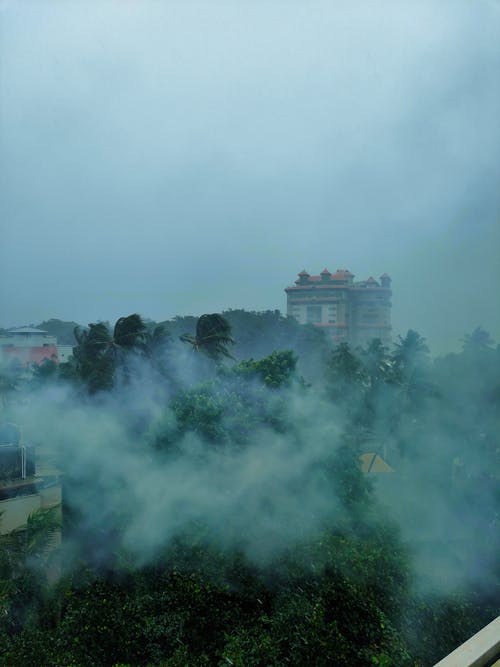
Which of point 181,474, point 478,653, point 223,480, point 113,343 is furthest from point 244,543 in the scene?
point 113,343

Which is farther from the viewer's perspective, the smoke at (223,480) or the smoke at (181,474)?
the smoke at (181,474)

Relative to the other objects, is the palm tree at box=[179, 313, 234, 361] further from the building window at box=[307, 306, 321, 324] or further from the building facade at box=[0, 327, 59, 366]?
the building window at box=[307, 306, 321, 324]

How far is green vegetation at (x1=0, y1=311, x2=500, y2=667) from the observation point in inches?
192

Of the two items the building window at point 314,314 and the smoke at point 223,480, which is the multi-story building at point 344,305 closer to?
the building window at point 314,314

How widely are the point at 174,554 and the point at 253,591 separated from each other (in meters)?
0.97

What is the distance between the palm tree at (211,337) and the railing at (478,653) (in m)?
9.39

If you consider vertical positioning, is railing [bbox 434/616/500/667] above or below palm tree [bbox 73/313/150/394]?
below

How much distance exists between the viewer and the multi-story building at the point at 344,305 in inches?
1389

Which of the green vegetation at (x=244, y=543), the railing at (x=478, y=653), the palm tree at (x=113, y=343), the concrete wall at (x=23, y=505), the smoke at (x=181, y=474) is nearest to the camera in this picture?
the railing at (x=478, y=653)

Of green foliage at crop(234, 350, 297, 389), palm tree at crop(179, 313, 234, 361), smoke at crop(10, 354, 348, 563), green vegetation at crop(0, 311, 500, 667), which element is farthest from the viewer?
palm tree at crop(179, 313, 234, 361)

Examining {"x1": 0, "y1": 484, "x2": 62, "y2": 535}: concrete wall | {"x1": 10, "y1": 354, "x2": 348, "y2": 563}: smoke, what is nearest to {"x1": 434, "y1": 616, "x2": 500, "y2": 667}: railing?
{"x1": 10, "y1": 354, "x2": 348, "y2": 563}: smoke

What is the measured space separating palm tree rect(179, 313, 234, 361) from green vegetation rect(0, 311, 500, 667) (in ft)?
0.16

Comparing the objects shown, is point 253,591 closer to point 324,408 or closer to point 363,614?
point 363,614

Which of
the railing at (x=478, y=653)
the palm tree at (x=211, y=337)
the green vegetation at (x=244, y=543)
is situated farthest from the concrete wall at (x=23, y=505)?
the railing at (x=478, y=653)
